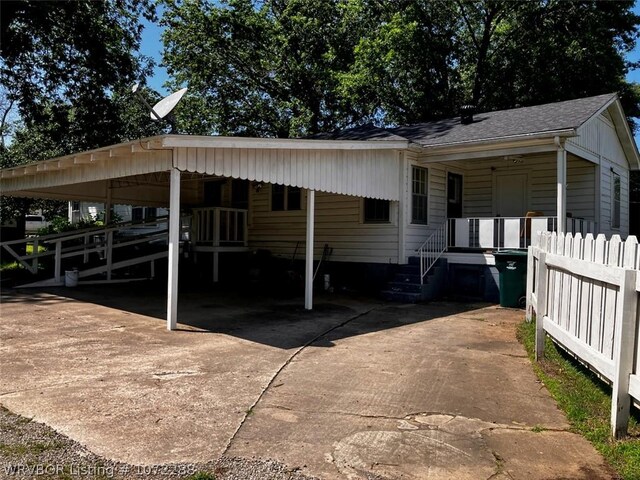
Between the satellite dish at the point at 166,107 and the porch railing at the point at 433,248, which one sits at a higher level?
the satellite dish at the point at 166,107

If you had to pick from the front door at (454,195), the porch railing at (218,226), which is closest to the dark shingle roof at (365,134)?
the front door at (454,195)

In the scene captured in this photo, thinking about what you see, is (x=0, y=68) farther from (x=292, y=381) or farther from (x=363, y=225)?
(x=292, y=381)

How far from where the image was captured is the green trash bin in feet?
31.5

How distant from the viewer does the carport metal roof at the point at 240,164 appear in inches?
293

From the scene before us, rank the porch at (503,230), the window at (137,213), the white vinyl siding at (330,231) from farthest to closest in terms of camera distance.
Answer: the window at (137,213), the white vinyl siding at (330,231), the porch at (503,230)

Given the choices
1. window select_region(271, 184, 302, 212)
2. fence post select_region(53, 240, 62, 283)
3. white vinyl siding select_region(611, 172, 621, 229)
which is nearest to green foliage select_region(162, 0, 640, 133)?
white vinyl siding select_region(611, 172, 621, 229)

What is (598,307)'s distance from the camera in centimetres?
390

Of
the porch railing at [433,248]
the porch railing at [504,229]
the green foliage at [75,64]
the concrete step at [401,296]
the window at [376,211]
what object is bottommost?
the concrete step at [401,296]

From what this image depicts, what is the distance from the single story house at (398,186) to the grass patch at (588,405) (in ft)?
16.4

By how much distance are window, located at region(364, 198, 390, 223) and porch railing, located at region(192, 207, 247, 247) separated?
4356mm

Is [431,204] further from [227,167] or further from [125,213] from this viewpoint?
[125,213]

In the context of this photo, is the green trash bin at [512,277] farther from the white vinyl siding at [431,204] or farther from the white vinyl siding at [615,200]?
the white vinyl siding at [615,200]

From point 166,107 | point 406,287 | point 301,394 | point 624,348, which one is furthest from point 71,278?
point 624,348

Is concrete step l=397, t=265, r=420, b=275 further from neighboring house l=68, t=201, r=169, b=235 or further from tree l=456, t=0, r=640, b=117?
tree l=456, t=0, r=640, b=117
